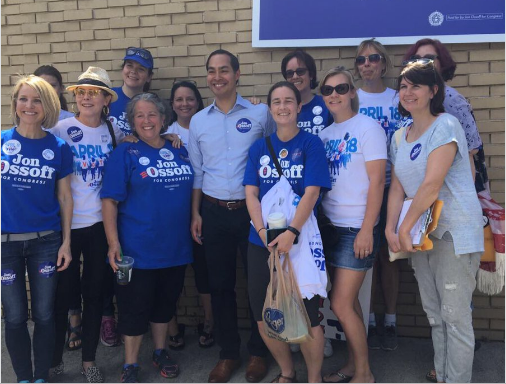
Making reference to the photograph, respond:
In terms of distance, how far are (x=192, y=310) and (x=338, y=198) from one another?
2056 millimetres

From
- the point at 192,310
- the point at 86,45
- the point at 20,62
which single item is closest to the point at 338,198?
the point at 192,310

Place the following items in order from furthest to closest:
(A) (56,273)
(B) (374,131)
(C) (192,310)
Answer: (C) (192,310) < (A) (56,273) < (B) (374,131)

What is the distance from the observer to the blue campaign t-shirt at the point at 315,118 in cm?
360

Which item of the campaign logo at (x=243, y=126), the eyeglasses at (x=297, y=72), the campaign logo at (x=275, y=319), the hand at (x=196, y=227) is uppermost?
the eyeglasses at (x=297, y=72)

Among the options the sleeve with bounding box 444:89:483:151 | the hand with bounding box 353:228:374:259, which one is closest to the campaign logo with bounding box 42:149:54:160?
the hand with bounding box 353:228:374:259

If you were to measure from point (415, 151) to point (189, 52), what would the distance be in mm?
2314

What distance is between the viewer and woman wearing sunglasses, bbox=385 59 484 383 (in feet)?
9.21

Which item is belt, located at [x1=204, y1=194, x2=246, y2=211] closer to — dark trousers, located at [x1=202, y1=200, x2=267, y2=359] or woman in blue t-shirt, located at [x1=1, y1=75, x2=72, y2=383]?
dark trousers, located at [x1=202, y1=200, x2=267, y2=359]

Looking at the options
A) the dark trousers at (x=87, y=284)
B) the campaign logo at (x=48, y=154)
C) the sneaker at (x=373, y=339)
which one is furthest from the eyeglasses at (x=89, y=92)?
the sneaker at (x=373, y=339)

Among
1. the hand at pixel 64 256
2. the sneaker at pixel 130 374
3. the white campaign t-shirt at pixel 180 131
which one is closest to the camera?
the hand at pixel 64 256

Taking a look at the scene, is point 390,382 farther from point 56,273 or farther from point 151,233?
point 56,273

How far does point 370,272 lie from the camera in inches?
140

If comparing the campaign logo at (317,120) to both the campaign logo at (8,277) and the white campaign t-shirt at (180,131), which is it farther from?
the campaign logo at (8,277)

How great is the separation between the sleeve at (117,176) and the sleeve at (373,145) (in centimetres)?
155
